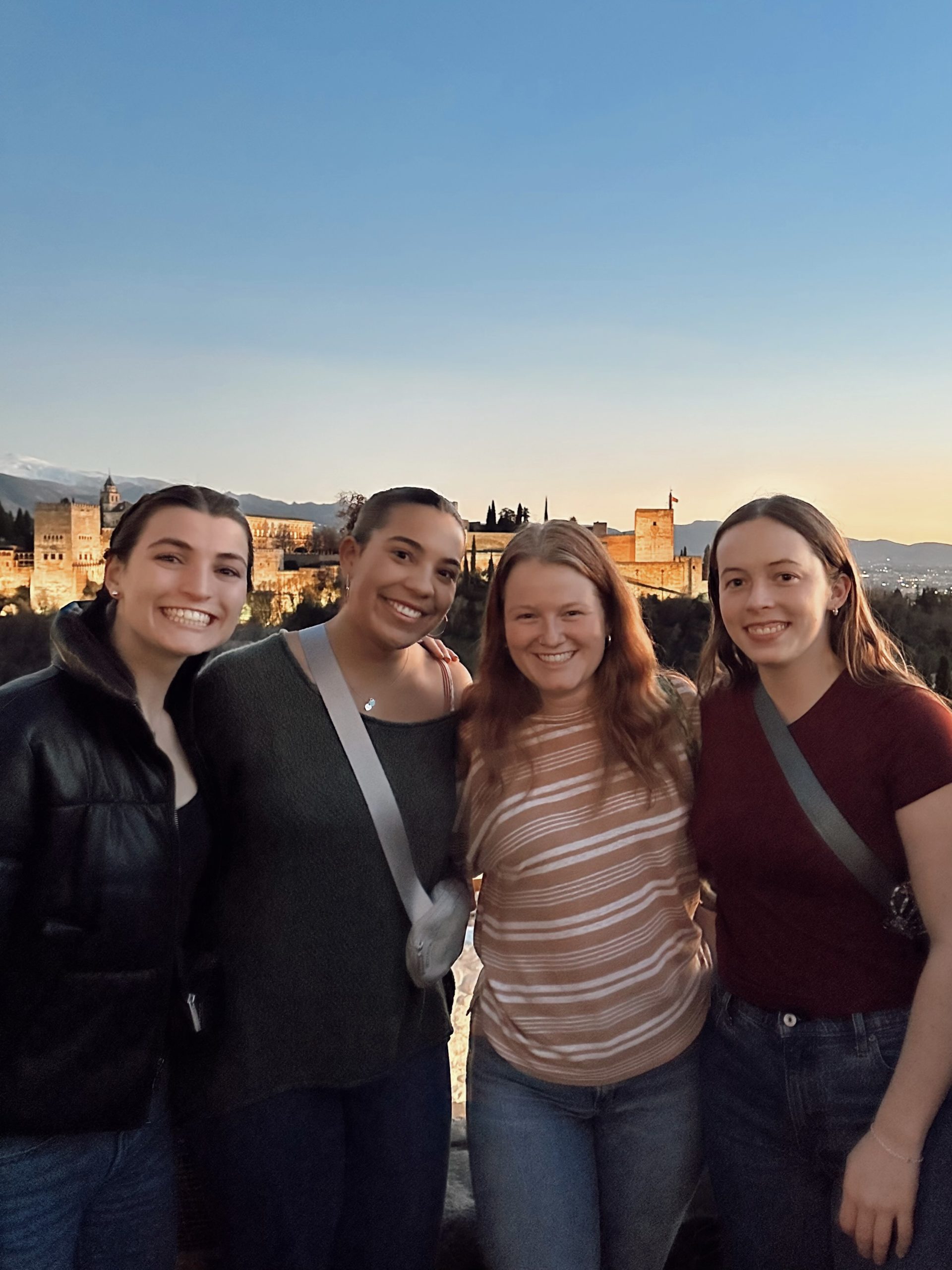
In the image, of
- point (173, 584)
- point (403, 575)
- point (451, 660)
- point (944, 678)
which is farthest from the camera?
point (944, 678)

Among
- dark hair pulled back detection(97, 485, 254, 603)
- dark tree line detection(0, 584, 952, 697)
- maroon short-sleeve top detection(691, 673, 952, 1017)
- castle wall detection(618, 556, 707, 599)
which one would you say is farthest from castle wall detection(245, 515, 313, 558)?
→ maroon short-sleeve top detection(691, 673, 952, 1017)

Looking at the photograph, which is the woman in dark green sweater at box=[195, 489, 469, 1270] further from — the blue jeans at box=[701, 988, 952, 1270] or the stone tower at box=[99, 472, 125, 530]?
the stone tower at box=[99, 472, 125, 530]

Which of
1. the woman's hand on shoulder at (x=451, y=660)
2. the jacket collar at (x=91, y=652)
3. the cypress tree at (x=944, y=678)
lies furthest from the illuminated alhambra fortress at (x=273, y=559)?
the jacket collar at (x=91, y=652)

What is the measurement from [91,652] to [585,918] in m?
1.01

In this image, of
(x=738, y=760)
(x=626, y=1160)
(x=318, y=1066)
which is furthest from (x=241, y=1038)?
(x=738, y=760)

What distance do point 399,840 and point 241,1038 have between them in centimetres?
46

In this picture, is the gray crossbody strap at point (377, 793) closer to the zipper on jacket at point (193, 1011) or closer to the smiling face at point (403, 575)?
the smiling face at point (403, 575)

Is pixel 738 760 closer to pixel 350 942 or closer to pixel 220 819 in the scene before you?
pixel 350 942

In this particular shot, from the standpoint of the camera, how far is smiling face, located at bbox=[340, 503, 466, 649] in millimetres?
1884

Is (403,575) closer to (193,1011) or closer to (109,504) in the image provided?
(193,1011)

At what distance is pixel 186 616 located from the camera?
5.41ft

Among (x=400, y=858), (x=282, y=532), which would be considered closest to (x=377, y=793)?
(x=400, y=858)

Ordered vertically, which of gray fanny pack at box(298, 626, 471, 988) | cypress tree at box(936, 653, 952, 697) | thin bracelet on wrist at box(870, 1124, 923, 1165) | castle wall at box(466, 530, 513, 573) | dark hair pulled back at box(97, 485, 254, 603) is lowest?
cypress tree at box(936, 653, 952, 697)

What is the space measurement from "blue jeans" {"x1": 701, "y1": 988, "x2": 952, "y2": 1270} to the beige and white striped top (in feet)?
0.48
